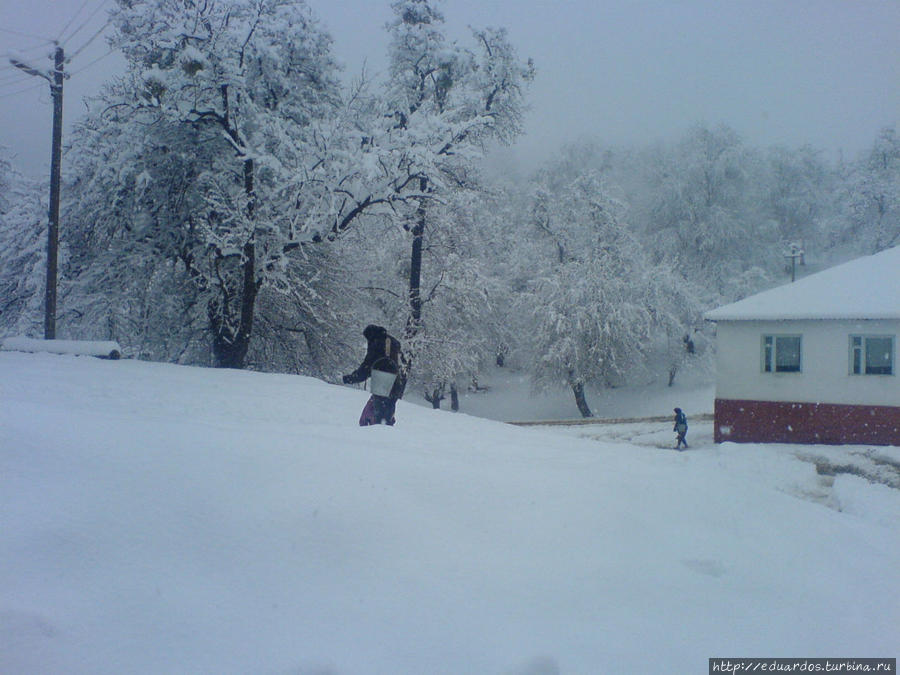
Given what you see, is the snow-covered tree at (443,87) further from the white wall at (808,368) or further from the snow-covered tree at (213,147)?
the white wall at (808,368)

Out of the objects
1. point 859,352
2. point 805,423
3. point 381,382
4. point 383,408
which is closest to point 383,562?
point 381,382

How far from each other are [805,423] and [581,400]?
40.7 feet

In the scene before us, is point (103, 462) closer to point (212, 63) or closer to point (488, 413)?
point (212, 63)

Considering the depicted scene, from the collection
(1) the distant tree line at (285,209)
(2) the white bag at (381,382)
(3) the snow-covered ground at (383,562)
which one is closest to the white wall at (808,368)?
(1) the distant tree line at (285,209)

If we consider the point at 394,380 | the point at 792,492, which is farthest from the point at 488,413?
the point at 394,380

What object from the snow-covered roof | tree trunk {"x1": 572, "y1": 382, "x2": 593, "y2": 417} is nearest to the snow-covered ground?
the snow-covered roof

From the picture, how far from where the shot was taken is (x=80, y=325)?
17.8 meters

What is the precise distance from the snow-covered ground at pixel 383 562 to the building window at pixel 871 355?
1491cm

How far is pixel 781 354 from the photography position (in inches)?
752

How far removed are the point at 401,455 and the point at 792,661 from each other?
279 cm

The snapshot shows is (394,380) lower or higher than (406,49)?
lower

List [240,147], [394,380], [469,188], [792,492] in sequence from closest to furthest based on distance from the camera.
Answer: [394,380] < [792,492] < [240,147] < [469,188]

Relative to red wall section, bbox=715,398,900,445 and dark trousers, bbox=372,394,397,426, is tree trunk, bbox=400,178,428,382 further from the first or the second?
dark trousers, bbox=372,394,397,426

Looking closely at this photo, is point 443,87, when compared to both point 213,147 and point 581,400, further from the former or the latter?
point 581,400
